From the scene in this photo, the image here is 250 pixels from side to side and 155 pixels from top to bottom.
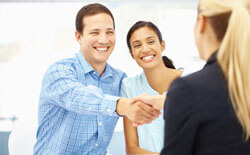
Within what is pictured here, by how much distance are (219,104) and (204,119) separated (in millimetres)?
55

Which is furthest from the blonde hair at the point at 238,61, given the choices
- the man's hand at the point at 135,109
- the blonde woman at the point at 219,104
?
the man's hand at the point at 135,109

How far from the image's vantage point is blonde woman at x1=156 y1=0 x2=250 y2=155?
0.82 meters

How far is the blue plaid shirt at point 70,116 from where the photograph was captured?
→ 175 cm

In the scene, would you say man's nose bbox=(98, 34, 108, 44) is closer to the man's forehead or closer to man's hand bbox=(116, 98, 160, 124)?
the man's forehead

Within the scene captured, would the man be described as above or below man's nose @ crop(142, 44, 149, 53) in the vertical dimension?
below

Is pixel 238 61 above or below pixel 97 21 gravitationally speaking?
below

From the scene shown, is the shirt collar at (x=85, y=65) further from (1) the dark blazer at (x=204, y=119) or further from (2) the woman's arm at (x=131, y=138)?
(1) the dark blazer at (x=204, y=119)

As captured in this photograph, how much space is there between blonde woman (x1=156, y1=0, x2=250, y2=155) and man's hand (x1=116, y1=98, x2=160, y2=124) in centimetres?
73

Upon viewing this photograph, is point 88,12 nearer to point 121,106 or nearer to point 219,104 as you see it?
point 121,106

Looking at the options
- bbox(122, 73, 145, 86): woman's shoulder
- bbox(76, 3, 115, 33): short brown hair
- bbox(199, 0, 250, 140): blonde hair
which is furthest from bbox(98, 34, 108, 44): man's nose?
bbox(199, 0, 250, 140): blonde hair

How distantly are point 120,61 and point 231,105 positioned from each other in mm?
2810

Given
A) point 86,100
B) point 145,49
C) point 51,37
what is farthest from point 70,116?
point 51,37

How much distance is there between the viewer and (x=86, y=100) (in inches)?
63.9

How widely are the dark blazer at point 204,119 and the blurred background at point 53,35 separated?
8.16 feet
